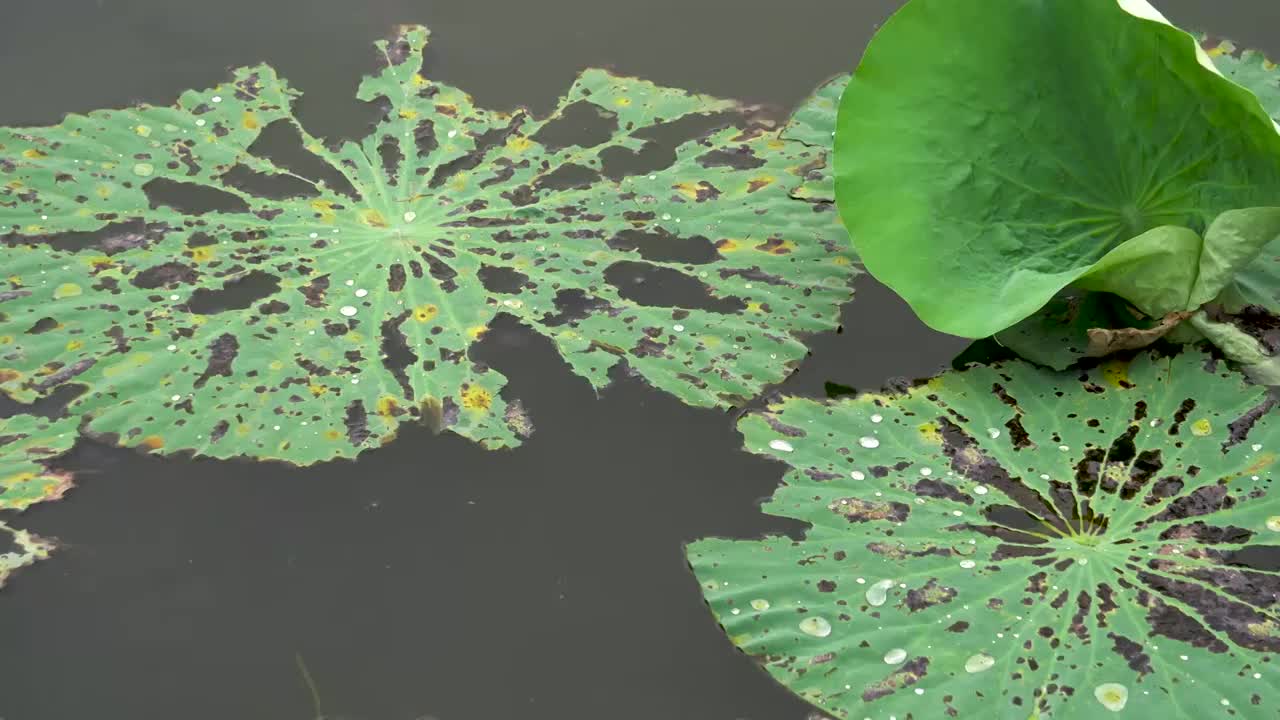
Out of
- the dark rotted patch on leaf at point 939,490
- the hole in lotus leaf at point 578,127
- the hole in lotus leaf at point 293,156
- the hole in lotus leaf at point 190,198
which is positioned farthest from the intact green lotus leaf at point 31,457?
the dark rotted patch on leaf at point 939,490

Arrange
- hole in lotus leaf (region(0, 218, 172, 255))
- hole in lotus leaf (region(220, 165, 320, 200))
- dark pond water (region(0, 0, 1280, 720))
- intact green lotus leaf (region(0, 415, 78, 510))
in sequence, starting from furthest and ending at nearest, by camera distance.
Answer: hole in lotus leaf (region(220, 165, 320, 200)), hole in lotus leaf (region(0, 218, 172, 255)), intact green lotus leaf (region(0, 415, 78, 510)), dark pond water (region(0, 0, 1280, 720))

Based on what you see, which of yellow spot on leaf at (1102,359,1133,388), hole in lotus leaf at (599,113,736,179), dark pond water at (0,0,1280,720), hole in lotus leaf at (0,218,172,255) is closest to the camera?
dark pond water at (0,0,1280,720)

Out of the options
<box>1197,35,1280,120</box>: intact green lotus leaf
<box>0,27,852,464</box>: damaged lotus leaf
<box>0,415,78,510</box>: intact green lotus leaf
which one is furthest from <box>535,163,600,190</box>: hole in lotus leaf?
<box>1197,35,1280,120</box>: intact green lotus leaf

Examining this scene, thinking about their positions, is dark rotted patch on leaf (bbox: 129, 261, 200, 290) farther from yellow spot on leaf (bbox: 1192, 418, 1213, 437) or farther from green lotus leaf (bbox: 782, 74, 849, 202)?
yellow spot on leaf (bbox: 1192, 418, 1213, 437)

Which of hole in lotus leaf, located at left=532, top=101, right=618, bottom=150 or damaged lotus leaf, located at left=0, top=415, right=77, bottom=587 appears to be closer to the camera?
damaged lotus leaf, located at left=0, top=415, right=77, bottom=587

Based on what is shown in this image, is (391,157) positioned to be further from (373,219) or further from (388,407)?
(388,407)

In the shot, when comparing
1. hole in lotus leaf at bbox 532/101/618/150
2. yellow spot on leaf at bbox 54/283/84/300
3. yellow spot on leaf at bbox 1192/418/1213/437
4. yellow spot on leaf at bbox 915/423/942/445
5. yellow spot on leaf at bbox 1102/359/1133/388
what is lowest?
yellow spot on leaf at bbox 1192/418/1213/437

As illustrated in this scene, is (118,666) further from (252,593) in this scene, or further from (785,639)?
(785,639)

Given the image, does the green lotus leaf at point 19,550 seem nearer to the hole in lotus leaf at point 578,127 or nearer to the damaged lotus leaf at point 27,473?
the damaged lotus leaf at point 27,473
